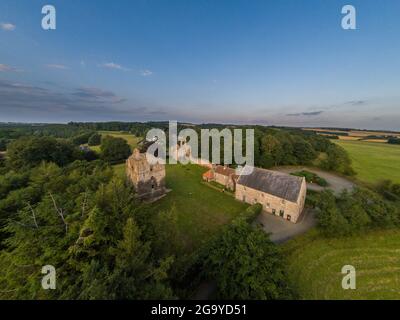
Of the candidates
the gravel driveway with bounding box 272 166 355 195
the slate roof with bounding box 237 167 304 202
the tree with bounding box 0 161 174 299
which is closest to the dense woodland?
the tree with bounding box 0 161 174 299

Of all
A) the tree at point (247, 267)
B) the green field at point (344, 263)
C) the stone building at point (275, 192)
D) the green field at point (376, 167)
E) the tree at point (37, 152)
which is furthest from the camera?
the green field at point (376, 167)

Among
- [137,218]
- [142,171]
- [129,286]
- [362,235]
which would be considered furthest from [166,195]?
[362,235]

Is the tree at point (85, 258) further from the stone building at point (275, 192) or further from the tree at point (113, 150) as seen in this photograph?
the tree at point (113, 150)

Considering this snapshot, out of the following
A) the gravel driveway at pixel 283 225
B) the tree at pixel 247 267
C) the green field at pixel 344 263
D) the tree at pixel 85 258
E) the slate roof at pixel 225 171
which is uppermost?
the slate roof at pixel 225 171

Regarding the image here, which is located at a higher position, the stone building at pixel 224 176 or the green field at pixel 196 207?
the stone building at pixel 224 176

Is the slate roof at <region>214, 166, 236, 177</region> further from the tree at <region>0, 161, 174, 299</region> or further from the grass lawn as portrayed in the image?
the tree at <region>0, 161, 174, 299</region>
